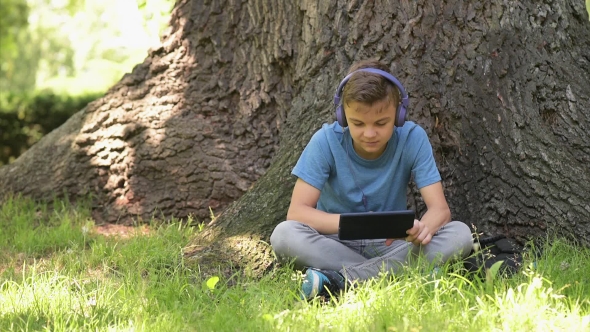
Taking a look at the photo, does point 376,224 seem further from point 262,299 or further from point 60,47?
point 60,47

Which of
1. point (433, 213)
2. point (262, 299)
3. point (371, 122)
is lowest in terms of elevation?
point (262, 299)

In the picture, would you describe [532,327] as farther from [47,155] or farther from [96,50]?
[96,50]

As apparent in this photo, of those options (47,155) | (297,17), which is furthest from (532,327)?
(47,155)

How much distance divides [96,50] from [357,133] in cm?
3896

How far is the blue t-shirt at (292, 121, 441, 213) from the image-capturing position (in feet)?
13.1

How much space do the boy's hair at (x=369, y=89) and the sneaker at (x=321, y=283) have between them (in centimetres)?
89

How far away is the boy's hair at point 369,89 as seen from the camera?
3645 mm

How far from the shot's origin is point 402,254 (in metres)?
3.77

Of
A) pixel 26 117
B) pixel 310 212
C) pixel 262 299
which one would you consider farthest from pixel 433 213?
pixel 26 117

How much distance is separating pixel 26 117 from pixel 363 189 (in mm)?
8419

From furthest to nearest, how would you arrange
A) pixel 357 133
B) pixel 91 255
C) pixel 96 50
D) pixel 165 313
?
pixel 96 50 < pixel 91 255 < pixel 357 133 < pixel 165 313

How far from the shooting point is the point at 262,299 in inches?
131

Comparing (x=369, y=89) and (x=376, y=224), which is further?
(x=369, y=89)

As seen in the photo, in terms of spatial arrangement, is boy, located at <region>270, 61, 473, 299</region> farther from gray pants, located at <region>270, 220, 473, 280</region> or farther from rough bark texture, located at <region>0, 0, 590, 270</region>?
rough bark texture, located at <region>0, 0, 590, 270</region>
